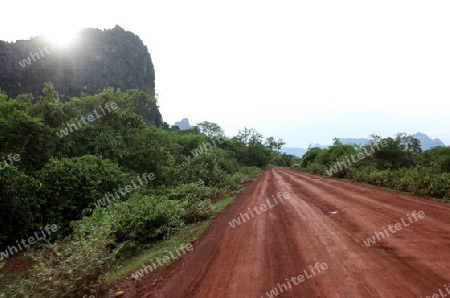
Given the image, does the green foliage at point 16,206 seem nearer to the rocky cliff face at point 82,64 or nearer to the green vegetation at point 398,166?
the green vegetation at point 398,166

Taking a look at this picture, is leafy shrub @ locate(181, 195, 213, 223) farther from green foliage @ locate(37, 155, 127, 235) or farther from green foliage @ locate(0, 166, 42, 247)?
green foliage @ locate(0, 166, 42, 247)

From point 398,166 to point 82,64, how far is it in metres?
86.9

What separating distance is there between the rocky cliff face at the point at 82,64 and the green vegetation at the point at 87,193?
36545mm

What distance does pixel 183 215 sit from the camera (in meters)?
10.6

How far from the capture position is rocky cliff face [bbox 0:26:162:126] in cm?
6284

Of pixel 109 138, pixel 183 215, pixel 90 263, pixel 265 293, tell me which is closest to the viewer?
pixel 265 293

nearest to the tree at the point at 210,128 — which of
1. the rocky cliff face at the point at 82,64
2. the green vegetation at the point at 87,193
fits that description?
the rocky cliff face at the point at 82,64

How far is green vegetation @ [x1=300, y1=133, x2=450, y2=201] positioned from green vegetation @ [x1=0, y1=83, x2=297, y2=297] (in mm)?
9495

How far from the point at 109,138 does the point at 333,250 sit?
51.1ft

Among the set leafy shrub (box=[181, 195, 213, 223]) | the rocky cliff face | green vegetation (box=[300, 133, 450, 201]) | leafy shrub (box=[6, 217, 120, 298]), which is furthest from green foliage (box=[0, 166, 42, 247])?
the rocky cliff face

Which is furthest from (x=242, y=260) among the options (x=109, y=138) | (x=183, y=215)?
(x=109, y=138)

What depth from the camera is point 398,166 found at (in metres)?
22.8

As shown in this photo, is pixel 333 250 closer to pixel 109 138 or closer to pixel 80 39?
pixel 109 138

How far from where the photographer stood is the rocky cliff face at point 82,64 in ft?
206
